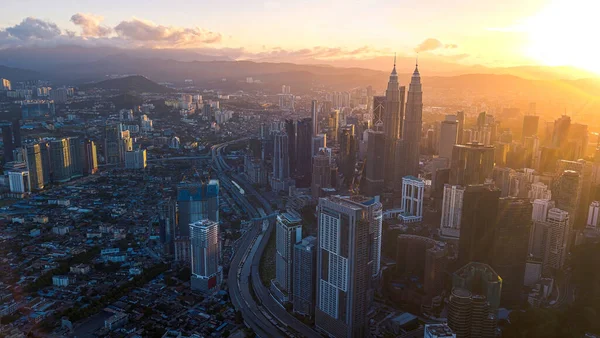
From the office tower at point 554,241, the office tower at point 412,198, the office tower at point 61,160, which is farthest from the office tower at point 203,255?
the office tower at point 61,160

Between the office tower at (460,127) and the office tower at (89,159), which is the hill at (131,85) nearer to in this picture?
the office tower at (89,159)

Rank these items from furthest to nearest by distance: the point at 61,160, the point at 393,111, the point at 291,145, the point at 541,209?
the point at 61,160 → the point at 291,145 → the point at 393,111 → the point at 541,209

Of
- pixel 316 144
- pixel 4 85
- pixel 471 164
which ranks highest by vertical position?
pixel 4 85

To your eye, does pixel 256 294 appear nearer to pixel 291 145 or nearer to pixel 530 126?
pixel 291 145

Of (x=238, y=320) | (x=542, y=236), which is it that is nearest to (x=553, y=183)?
(x=542, y=236)

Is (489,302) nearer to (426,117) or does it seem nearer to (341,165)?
(341,165)

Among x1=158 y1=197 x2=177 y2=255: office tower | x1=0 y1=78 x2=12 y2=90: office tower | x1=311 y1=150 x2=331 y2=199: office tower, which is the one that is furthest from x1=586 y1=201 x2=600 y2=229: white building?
x1=0 y1=78 x2=12 y2=90: office tower

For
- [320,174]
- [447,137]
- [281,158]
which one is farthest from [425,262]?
[447,137]
